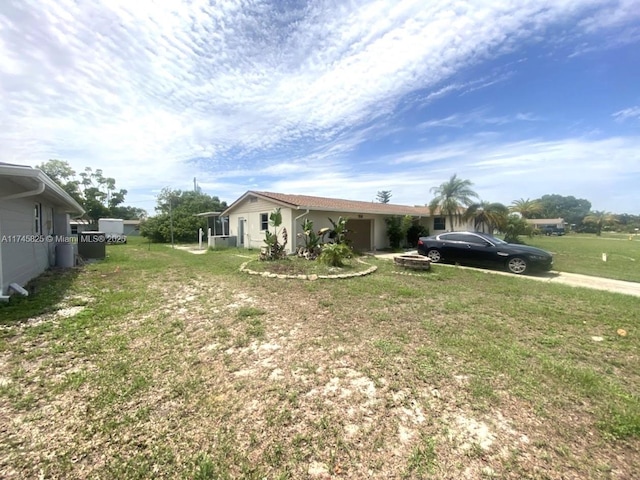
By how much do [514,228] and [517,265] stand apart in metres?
12.0

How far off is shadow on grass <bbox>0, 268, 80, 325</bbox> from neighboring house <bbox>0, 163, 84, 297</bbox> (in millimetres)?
303

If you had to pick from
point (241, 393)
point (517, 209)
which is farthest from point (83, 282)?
point (517, 209)

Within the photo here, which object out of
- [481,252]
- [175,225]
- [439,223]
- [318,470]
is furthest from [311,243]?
[175,225]

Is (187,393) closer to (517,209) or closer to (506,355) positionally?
(506,355)

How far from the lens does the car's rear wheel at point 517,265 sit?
10.0 meters

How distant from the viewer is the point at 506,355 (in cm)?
381

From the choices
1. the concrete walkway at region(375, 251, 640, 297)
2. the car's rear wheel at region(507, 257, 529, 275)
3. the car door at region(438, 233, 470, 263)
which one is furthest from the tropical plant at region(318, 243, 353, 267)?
the car's rear wheel at region(507, 257, 529, 275)

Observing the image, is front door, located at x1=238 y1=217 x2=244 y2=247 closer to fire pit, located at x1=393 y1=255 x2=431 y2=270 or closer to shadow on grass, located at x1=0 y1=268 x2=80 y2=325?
shadow on grass, located at x1=0 y1=268 x2=80 y2=325

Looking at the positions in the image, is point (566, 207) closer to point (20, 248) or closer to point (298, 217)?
point (298, 217)

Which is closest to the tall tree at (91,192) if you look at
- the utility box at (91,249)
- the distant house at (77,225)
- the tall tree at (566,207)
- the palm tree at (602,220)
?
the distant house at (77,225)

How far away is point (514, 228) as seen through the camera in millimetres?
20109

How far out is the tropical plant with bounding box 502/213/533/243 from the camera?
20.0 m

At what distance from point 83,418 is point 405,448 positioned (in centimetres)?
281

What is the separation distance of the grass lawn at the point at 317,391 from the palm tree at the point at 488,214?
14.1m
